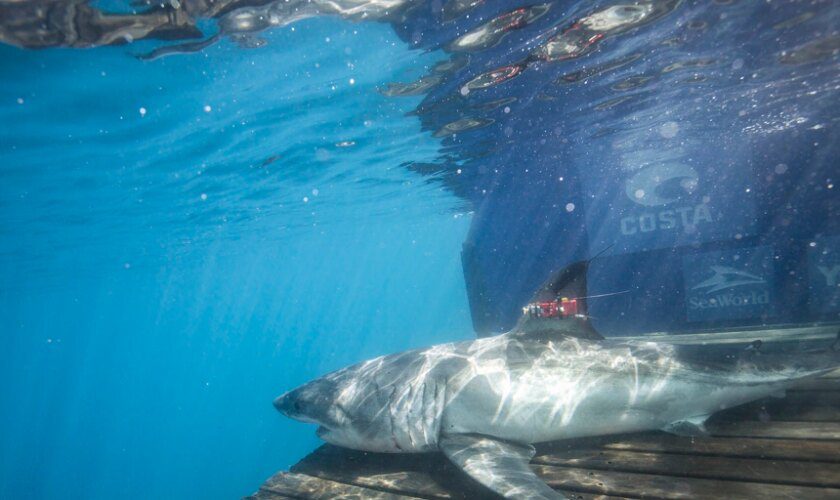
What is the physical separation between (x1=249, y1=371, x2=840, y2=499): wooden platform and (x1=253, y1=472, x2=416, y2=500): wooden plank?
11mm

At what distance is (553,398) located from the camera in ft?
14.8

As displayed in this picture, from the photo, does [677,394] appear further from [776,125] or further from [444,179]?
[444,179]

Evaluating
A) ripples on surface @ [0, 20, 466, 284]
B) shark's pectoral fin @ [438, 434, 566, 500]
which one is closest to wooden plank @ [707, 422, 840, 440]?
shark's pectoral fin @ [438, 434, 566, 500]

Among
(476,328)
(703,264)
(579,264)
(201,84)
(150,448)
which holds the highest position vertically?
(201,84)

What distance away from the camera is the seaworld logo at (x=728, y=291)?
9656 mm

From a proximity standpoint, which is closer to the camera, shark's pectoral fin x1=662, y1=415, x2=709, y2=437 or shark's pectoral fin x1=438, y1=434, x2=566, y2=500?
shark's pectoral fin x1=438, y1=434, x2=566, y2=500

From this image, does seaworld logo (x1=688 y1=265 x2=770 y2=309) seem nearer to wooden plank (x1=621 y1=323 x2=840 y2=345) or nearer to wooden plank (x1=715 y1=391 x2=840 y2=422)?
wooden plank (x1=621 y1=323 x2=840 y2=345)

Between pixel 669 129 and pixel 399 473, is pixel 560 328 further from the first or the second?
pixel 669 129

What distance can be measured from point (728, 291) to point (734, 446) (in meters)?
7.26

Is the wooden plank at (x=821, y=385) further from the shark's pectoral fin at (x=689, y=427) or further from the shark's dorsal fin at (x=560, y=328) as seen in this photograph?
the shark's dorsal fin at (x=560, y=328)

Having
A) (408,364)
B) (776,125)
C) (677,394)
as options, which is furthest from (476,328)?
(776,125)

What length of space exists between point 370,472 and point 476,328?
28.0ft

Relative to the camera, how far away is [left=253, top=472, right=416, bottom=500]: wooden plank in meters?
4.04

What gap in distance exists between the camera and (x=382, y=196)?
24.0 metres
